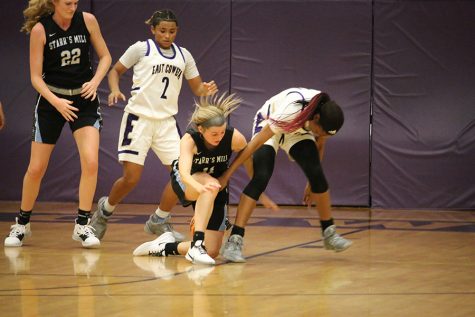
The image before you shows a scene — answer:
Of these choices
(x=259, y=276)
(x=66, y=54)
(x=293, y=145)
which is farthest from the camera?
(x=66, y=54)

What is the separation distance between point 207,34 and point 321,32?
1.39m

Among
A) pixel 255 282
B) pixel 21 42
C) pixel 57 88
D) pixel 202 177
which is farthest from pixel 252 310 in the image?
pixel 21 42

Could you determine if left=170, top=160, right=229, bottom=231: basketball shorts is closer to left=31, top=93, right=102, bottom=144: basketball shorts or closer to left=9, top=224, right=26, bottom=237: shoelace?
left=31, top=93, right=102, bottom=144: basketball shorts

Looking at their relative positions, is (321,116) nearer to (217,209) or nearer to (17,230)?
(217,209)

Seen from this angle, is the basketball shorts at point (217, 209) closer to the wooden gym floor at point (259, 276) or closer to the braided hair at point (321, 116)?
the wooden gym floor at point (259, 276)

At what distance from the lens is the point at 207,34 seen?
10289 mm

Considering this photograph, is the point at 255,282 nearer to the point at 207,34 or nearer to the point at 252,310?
the point at 252,310

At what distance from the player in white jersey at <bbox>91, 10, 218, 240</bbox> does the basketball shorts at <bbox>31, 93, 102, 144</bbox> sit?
23.8 inches

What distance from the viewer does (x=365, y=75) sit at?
33.1 ft

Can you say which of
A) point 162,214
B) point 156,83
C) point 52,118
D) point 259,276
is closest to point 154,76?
point 156,83

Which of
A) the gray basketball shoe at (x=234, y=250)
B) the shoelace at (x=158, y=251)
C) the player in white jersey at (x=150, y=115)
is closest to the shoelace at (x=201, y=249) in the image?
the gray basketball shoe at (x=234, y=250)

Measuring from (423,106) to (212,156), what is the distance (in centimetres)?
496

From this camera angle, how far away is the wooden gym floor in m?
4.32

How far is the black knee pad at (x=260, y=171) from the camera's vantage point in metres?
6.00
